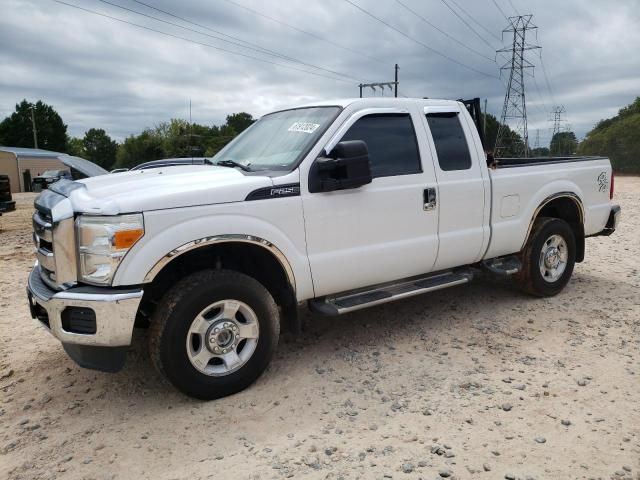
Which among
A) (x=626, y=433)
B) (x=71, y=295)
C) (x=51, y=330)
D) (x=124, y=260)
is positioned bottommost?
(x=626, y=433)

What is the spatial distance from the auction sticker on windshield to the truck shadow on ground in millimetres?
1804

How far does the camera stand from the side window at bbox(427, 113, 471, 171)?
452 cm

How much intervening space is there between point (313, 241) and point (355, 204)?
0.45 m

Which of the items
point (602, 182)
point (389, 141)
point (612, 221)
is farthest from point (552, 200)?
point (389, 141)

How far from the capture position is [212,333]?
338 centimetres

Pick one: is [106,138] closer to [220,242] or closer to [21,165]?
[21,165]

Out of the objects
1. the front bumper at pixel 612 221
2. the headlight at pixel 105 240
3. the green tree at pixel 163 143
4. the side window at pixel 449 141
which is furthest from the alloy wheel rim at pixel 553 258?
the green tree at pixel 163 143

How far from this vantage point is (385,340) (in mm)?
4492

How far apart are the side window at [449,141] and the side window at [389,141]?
0.27 m

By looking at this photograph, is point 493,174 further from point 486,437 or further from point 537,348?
point 486,437

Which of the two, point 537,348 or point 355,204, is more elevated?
point 355,204

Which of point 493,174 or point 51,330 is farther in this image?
point 493,174

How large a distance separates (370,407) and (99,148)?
9678cm

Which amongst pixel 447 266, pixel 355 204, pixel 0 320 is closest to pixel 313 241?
pixel 355 204
